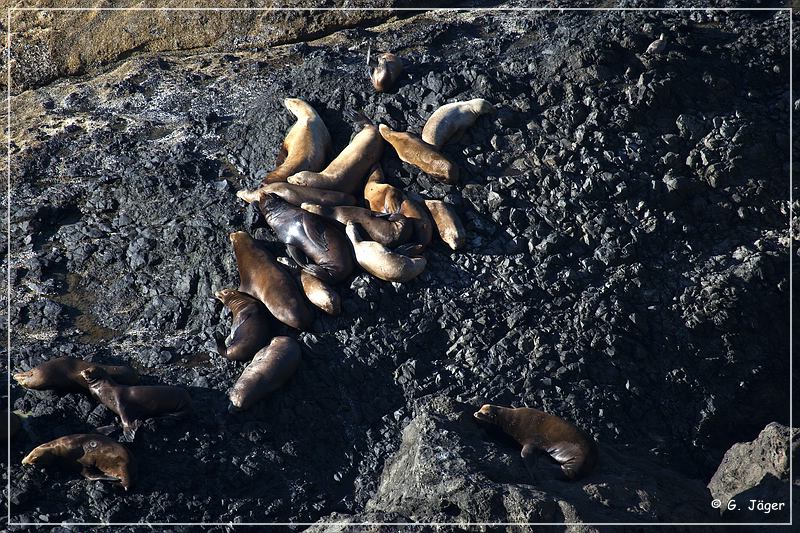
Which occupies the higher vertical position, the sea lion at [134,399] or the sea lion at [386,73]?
the sea lion at [386,73]

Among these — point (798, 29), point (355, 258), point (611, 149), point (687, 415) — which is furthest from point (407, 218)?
point (798, 29)

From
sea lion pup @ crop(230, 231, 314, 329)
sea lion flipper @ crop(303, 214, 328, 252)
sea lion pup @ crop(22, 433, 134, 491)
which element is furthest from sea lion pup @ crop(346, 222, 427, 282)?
sea lion pup @ crop(22, 433, 134, 491)

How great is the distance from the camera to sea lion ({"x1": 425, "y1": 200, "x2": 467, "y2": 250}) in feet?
23.3

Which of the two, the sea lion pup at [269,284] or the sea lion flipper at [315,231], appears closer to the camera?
the sea lion pup at [269,284]

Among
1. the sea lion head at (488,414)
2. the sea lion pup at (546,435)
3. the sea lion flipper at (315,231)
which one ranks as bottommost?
the sea lion pup at (546,435)

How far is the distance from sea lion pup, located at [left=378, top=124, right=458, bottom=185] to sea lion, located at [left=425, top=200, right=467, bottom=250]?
0.81 feet

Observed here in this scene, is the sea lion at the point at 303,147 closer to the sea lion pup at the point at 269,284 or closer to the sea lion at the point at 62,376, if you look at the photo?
the sea lion pup at the point at 269,284

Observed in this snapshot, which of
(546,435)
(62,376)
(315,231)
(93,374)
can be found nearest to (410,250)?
(315,231)

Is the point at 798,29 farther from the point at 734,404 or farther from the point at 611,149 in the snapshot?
the point at 734,404

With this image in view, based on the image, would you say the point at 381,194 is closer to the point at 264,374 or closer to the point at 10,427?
the point at 264,374

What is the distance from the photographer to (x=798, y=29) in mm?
8633

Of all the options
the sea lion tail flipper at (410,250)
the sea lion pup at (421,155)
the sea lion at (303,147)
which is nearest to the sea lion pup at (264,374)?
the sea lion tail flipper at (410,250)

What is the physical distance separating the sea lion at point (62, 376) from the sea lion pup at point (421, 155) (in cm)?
249

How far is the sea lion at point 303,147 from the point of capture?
297 inches
